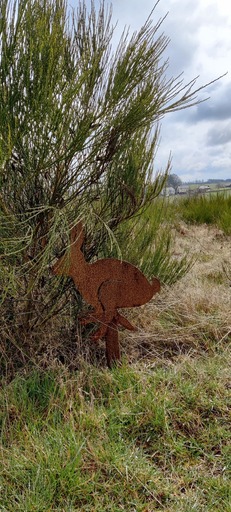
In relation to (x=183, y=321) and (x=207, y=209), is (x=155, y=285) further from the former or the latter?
(x=207, y=209)

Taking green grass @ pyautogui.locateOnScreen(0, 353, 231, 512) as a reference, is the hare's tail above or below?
above

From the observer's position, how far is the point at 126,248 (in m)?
2.84

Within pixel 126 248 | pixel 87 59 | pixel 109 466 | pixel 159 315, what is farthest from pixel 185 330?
pixel 87 59

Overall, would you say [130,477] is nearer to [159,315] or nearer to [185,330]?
[185,330]

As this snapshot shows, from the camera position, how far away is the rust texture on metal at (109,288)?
7.06ft

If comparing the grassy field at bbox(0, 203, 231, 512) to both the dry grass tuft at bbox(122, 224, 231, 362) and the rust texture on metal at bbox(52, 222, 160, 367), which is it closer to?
the dry grass tuft at bbox(122, 224, 231, 362)

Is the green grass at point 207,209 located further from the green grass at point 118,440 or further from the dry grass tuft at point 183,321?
the green grass at point 118,440

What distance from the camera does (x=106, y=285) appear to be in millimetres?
2193

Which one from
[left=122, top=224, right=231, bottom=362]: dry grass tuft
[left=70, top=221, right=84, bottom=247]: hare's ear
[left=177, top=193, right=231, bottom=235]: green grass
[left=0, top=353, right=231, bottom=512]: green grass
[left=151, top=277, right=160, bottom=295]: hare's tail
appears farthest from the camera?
[left=177, top=193, right=231, bottom=235]: green grass

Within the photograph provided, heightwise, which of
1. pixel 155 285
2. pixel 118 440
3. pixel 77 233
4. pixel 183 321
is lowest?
pixel 118 440

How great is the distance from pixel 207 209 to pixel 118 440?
6.07 meters

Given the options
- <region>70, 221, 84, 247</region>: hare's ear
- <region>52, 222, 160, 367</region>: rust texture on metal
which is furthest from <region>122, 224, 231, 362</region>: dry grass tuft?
<region>70, 221, 84, 247</region>: hare's ear

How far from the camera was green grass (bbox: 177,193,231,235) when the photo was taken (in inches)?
278

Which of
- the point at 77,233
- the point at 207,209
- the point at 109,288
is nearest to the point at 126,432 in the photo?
the point at 109,288
